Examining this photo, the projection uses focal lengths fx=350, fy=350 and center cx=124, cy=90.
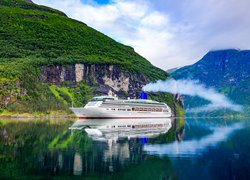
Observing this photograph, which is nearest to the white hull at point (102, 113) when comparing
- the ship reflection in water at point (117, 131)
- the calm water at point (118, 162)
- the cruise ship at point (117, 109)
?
the cruise ship at point (117, 109)

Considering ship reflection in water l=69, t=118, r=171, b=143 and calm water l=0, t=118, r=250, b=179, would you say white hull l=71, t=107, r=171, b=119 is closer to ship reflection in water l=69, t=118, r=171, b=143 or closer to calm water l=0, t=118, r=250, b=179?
ship reflection in water l=69, t=118, r=171, b=143

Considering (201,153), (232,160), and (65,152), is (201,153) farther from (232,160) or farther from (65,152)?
(65,152)

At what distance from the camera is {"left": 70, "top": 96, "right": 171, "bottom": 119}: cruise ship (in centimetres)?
15262

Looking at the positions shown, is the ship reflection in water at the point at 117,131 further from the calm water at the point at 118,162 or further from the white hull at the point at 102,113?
the white hull at the point at 102,113

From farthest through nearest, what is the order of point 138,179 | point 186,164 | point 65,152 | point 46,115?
point 46,115, point 65,152, point 186,164, point 138,179

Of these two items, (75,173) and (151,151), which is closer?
(75,173)

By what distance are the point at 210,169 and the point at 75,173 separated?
1113 cm

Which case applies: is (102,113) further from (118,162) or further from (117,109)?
(118,162)

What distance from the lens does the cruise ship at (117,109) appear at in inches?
6009

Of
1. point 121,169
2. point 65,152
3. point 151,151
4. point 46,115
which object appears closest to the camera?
point 121,169

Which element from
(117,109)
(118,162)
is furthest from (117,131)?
(117,109)

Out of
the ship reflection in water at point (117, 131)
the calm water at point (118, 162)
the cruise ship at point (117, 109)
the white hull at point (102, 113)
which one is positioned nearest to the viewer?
the calm water at point (118, 162)

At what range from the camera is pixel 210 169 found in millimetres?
→ 29109

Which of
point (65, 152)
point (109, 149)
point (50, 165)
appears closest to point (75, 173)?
point (50, 165)
